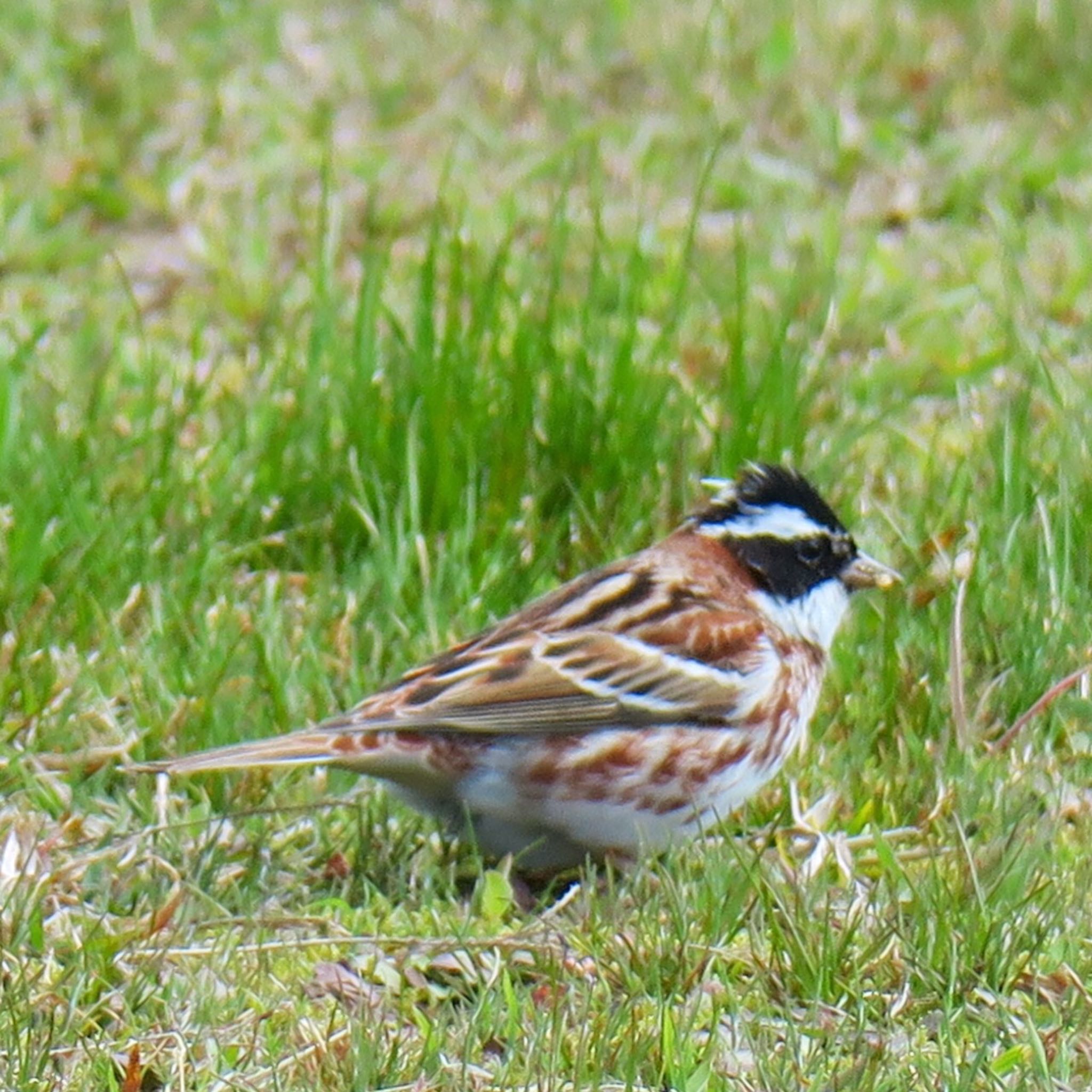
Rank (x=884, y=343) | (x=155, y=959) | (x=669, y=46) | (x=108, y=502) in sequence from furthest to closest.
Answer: (x=669, y=46) → (x=884, y=343) → (x=108, y=502) → (x=155, y=959)

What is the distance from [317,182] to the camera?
9383 millimetres

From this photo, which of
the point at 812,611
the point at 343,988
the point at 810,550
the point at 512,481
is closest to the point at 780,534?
→ the point at 810,550

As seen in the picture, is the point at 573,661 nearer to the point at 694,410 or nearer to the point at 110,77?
the point at 694,410

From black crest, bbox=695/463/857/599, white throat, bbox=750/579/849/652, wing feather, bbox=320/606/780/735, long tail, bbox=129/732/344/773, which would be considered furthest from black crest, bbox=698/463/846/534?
long tail, bbox=129/732/344/773

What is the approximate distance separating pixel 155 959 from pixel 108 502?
217 centimetres

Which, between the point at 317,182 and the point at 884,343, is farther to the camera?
the point at 317,182

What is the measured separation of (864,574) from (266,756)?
1.67m

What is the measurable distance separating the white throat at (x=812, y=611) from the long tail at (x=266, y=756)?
1.26m

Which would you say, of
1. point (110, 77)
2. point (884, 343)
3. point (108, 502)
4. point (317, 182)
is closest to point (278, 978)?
point (108, 502)

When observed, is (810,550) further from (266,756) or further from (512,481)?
(266,756)

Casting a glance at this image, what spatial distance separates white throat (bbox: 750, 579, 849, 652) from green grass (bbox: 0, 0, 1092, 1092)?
0.18 meters

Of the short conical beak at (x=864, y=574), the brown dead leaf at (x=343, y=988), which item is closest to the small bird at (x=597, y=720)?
the short conical beak at (x=864, y=574)

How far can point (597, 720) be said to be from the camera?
5316 mm

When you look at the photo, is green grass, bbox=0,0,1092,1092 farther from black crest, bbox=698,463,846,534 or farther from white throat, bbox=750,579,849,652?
black crest, bbox=698,463,846,534
